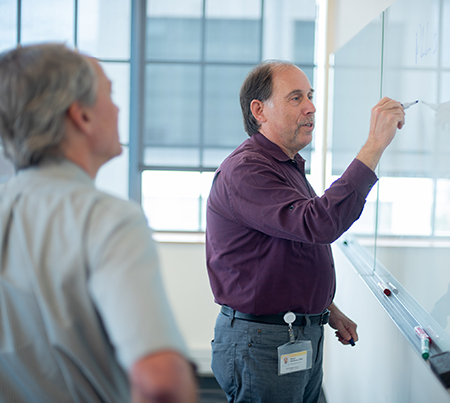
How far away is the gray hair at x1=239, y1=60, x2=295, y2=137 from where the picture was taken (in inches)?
63.6

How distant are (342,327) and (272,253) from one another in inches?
18.9

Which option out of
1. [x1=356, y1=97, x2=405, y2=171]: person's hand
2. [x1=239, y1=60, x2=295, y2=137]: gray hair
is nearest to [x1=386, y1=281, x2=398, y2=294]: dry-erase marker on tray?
[x1=356, y1=97, x2=405, y2=171]: person's hand

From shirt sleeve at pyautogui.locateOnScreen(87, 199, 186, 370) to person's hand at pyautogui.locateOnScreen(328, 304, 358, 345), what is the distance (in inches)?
46.1

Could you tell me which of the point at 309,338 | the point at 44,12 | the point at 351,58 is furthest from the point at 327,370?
the point at 44,12

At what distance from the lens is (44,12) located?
137 inches

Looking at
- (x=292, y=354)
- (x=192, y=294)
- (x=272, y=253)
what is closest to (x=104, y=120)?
(x=272, y=253)

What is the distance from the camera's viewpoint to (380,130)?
130 centimetres

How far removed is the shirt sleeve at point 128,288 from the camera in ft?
2.04

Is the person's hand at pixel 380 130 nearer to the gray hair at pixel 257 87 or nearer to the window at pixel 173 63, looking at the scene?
the gray hair at pixel 257 87

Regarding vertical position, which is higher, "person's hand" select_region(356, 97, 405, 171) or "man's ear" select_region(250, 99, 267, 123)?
"man's ear" select_region(250, 99, 267, 123)

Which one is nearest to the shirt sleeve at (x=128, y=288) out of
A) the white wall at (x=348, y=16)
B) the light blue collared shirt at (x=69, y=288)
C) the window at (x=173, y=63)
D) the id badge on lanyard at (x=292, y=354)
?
the light blue collared shirt at (x=69, y=288)

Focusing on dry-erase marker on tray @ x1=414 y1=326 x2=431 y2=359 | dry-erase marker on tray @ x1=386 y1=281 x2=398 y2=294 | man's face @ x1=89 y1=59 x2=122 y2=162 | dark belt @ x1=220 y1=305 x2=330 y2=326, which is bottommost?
dark belt @ x1=220 y1=305 x2=330 y2=326

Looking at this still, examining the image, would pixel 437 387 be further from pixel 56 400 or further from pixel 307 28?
pixel 307 28

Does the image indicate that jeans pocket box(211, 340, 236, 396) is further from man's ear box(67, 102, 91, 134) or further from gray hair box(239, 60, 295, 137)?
man's ear box(67, 102, 91, 134)
